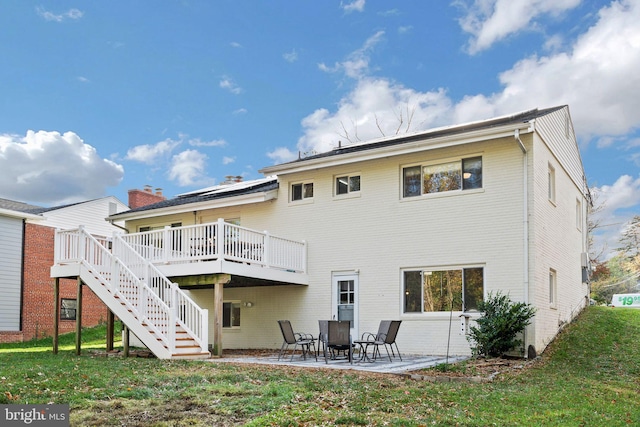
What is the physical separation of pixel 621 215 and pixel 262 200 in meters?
32.5

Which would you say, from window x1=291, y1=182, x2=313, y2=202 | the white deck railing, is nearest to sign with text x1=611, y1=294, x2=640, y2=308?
window x1=291, y1=182, x2=313, y2=202

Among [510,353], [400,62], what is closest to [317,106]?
[400,62]

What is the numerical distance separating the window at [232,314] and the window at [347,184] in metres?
5.01

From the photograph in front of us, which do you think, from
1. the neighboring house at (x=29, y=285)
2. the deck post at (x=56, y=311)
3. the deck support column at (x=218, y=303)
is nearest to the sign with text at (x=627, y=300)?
the deck support column at (x=218, y=303)

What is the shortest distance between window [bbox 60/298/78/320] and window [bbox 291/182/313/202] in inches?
544

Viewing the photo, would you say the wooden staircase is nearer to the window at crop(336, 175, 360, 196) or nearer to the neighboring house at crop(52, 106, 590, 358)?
the neighboring house at crop(52, 106, 590, 358)

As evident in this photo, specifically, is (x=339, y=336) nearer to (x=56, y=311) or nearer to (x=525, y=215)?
(x=525, y=215)

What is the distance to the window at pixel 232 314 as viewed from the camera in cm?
1939

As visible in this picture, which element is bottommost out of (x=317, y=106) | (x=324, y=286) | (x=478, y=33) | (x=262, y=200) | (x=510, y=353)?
(x=510, y=353)

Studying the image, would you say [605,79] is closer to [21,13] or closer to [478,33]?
[478,33]

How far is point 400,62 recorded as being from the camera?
1017 inches

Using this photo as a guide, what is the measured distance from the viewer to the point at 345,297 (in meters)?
17.1

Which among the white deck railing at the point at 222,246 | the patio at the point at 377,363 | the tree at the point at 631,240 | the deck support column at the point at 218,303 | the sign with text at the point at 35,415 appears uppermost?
the tree at the point at 631,240

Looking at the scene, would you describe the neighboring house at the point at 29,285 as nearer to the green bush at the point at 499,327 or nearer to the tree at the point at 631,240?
the green bush at the point at 499,327
